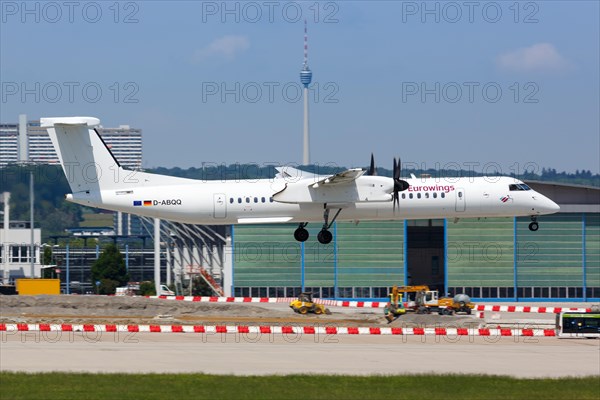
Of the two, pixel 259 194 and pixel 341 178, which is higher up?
pixel 341 178

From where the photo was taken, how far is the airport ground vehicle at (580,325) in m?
42.5

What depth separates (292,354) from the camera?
117 feet

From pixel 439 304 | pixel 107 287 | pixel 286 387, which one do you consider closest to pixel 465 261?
pixel 439 304

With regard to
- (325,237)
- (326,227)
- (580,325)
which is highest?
(326,227)

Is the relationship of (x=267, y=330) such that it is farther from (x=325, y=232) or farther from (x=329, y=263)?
(x=329, y=263)

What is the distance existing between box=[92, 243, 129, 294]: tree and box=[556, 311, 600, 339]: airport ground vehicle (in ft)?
232

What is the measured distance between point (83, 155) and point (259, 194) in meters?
8.28

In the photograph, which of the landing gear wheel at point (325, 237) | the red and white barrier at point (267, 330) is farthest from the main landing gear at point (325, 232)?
the red and white barrier at point (267, 330)

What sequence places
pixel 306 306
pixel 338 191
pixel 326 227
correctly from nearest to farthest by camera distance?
1. pixel 338 191
2. pixel 326 227
3. pixel 306 306

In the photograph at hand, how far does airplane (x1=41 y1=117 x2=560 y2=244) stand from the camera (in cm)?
4528

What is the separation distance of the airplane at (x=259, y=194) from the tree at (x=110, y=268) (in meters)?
62.3

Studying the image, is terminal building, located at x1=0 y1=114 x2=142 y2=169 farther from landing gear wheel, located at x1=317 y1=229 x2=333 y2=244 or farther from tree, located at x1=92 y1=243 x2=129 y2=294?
landing gear wheel, located at x1=317 y1=229 x2=333 y2=244

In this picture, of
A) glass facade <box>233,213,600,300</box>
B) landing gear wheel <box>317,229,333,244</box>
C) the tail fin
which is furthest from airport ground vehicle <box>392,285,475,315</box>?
glass facade <box>233,213,600,300</box>

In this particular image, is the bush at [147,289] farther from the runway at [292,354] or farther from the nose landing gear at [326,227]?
the runway at [292,354]
